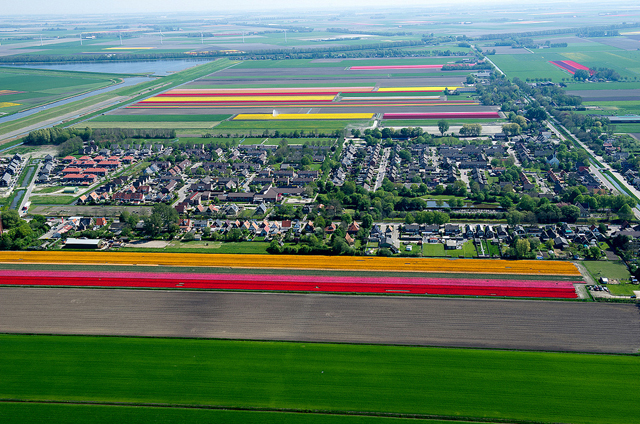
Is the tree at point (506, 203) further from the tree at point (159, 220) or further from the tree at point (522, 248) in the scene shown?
the tree at point (159, 220)

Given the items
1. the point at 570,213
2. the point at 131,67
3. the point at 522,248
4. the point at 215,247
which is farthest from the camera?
the point at 131,67

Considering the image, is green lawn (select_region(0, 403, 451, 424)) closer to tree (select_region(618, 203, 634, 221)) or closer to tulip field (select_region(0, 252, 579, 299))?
tulip field (select_region(0, 252, 579, 299))

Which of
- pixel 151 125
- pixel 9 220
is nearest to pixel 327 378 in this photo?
pixel 9 220

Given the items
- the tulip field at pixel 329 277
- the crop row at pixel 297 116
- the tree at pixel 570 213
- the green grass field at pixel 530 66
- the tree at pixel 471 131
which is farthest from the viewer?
the green grass field at pixel 530 66

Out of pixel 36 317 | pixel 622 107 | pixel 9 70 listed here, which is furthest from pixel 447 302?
pixel 9 70

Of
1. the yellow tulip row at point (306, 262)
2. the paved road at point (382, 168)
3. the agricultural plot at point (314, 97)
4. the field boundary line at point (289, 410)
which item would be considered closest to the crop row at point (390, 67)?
the agricultural plot at point (314, 97)

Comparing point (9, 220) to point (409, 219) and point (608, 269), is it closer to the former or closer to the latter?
point (409, 219)
